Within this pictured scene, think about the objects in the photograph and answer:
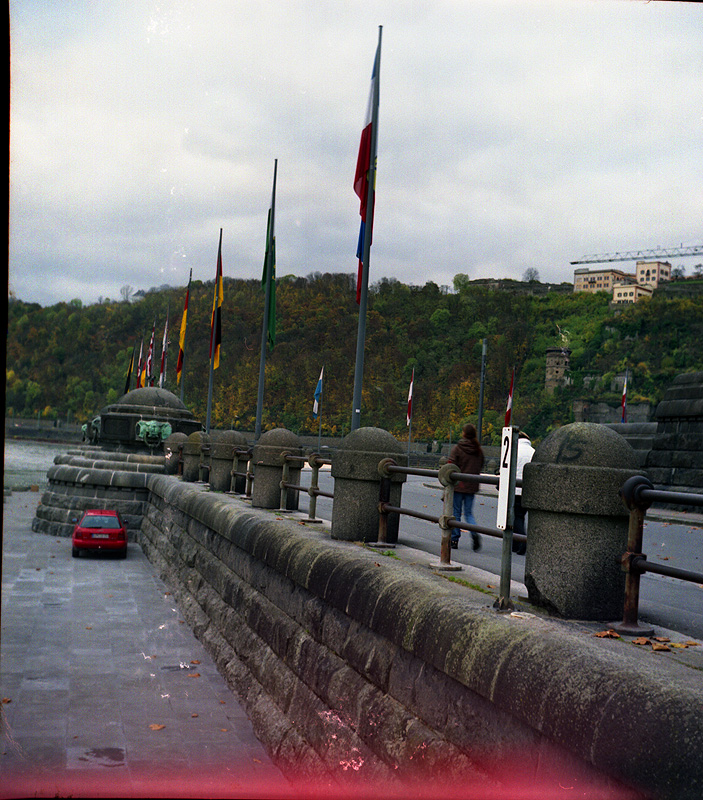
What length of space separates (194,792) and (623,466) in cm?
403

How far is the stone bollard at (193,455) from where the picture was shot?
1776cm

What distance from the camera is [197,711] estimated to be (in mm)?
7812

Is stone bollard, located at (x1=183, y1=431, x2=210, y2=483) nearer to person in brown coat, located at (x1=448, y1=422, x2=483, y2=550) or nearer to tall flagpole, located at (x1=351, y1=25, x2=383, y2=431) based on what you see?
tall flagpole, located at (x1=351, y1=25, x2=383, y2=431)

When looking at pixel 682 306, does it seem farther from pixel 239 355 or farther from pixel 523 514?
pixel 523 514

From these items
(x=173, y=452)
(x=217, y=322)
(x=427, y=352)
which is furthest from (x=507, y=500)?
(x=427, y=352)

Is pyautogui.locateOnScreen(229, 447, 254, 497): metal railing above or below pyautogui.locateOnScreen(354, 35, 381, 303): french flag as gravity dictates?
below

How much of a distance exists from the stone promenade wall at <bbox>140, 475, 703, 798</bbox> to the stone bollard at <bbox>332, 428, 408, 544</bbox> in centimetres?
35

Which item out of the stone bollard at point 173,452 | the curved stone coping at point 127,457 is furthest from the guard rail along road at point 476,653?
the curved stone coping at point 127,457

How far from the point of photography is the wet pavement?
6188 millimetres

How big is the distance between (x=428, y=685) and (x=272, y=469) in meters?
6.51

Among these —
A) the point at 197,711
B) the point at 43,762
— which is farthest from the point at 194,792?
the point at 197,711

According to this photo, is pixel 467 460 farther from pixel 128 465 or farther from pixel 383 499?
pixel 128 465

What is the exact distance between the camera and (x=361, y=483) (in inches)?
286

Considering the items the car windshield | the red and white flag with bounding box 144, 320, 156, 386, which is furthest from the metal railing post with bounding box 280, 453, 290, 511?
the red and white flag with bounding box 144, 320, 156, 386
